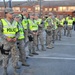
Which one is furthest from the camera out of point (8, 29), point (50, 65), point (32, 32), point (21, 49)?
point (32, 32)

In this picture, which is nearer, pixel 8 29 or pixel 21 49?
pixel 8 29

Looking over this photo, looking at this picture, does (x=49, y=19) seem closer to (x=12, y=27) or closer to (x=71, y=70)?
(x=71, y=70)

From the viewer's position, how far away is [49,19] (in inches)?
559

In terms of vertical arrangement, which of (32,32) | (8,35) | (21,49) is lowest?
(21,49)

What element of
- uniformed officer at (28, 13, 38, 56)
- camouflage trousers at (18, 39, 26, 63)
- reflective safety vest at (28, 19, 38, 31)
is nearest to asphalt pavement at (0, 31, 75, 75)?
camouflage trousers at (18, 39, 26, 63)

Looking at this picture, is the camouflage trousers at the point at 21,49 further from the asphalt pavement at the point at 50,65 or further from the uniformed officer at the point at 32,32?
the uniformed officer at the point at 32,32

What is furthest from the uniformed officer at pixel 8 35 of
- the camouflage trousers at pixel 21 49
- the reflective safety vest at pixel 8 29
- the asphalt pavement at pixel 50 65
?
the camouflage trousers at pixel 21 49

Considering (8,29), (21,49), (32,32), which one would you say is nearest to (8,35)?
(8,29)

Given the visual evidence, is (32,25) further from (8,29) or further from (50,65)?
(8,29)

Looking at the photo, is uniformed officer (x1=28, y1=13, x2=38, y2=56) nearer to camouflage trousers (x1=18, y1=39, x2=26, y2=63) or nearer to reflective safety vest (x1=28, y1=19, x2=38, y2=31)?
reflective safety vest (x1=28, y1=19, x2=38, y2=31)

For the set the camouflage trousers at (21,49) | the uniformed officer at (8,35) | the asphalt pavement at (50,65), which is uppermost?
the uniformed officer at (8,35)

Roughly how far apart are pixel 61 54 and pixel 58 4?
65.2 meters

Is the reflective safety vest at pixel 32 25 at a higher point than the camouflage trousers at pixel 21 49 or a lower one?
higher

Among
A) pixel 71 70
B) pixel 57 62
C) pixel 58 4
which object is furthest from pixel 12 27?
pixel 58 4
